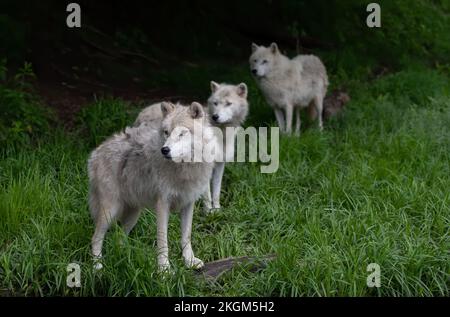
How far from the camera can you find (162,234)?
16.9 ft

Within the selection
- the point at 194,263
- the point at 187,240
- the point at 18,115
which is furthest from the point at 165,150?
the point at 18,115

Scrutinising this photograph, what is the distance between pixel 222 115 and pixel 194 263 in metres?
2.20

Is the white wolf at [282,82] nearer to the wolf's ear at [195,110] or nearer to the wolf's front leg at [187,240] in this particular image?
the wolf's front leg at [187,240]

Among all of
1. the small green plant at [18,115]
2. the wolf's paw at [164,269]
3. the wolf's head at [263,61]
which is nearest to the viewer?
the wolf's paw at [164,269]

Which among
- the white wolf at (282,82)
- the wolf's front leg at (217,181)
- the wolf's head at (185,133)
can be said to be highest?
A: the white wolf at (282,82)

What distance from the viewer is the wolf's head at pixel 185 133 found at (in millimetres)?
4891

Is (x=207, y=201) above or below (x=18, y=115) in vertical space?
below

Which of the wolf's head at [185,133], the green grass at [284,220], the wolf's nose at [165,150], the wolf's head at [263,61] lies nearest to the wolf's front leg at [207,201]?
the green grass at [284,220]

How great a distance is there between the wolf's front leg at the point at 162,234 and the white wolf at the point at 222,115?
145 centimetres

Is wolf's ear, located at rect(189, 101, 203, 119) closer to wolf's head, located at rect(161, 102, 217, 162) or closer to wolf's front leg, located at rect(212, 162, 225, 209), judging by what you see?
wolf's head, located at rect(161, 102, 217, 162)

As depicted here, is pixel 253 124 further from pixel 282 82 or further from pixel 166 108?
pixel 166 108

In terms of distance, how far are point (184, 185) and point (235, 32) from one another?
7804 millimetres
